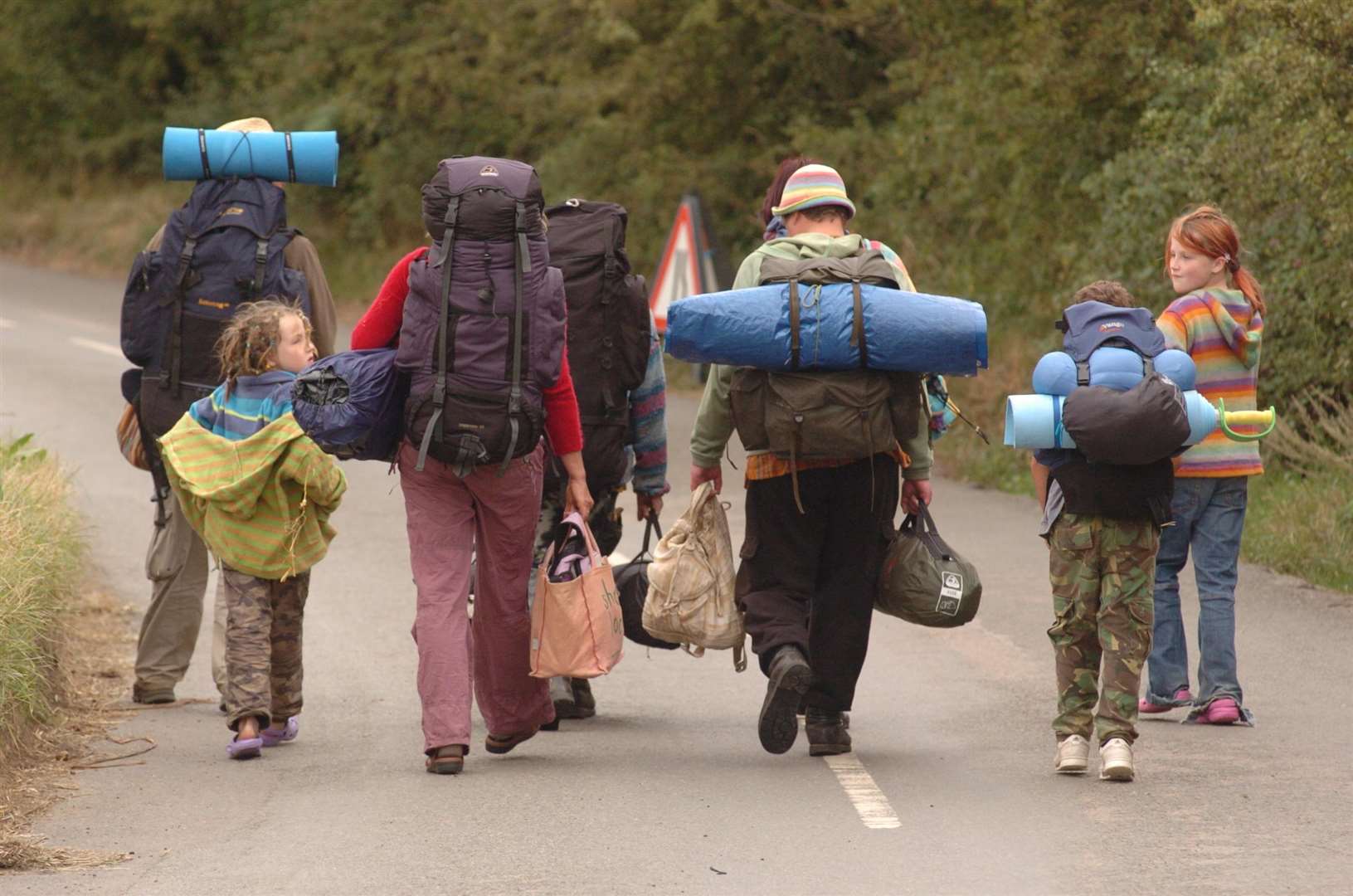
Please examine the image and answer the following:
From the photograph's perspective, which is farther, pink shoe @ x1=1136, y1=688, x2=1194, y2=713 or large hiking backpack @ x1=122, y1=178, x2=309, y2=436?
large hiking backpack @ x1=122, y1=178, x2=309, y2=436

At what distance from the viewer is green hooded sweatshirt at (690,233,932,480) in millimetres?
6973

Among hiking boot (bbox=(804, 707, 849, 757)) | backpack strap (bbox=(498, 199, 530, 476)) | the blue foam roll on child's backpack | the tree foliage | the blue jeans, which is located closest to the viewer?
backpack strap (bbox=(498, 199, 530, 476))

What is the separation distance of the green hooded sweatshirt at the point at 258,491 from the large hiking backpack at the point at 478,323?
2.84 feet

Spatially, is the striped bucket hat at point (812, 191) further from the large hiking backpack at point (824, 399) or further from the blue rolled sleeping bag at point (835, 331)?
the blue rolled sleeping bag at point (835, 331)

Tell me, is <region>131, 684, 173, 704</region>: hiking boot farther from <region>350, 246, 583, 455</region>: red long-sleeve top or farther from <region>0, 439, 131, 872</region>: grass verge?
<region>350, 246, 583, 455</region>: red long-sleeve top

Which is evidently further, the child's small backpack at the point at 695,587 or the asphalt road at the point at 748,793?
the child's small backpack at the point at 695,587

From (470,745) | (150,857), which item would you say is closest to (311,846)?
(150,857)

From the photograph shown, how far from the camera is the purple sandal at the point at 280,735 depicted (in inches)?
305

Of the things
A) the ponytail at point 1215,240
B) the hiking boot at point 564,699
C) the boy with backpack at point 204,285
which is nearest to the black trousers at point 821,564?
the hiking boot at point 564,699

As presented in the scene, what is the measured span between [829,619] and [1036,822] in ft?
3.87

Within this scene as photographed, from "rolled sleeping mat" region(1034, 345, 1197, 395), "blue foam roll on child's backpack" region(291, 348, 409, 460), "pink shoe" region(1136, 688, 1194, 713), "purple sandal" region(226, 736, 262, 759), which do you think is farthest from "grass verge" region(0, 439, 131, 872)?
"pink shoe" region(1136, 688, 1194, 713)

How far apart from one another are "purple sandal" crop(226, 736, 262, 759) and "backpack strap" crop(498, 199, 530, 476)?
1.64 m

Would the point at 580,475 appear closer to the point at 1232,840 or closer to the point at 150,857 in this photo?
the point at 150,857

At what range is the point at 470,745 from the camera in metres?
7.57
